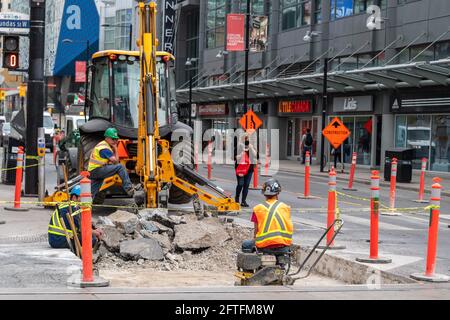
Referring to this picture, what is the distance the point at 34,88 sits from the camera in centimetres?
1811

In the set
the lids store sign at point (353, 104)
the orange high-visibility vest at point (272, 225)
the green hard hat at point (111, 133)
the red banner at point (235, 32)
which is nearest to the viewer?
the orange high-visibility vest at point (272, 225)

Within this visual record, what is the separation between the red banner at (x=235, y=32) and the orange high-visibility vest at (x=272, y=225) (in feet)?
87.9

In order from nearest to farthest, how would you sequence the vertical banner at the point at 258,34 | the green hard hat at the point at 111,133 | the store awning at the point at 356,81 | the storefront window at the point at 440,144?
1. the green hard hat at the point at 111,133
2. the store awning at the point at 356,81
3. the storefront window at the point at 440,144
4. the vertical banner at the point at 258,34

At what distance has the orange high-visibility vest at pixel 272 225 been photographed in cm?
940

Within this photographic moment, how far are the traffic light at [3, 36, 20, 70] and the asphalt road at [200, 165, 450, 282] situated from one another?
6.24 m

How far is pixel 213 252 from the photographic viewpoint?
12930mm

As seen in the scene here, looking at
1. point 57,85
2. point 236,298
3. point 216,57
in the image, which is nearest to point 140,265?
point 236,298

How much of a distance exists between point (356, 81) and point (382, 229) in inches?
865

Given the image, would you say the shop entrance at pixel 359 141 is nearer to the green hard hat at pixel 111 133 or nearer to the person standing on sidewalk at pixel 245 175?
the person standing on sidewalk at pixel 245 175

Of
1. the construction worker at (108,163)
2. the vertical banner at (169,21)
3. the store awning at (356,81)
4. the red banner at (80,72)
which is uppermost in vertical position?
the vertical banner at (169,21)

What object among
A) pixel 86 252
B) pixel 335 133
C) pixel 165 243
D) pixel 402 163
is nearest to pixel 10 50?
pixel 165 243

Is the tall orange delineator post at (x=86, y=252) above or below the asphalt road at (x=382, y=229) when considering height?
above

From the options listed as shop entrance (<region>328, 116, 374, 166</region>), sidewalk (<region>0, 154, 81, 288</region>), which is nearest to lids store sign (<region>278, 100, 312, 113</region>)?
shop entrance (<region>328, 116, 374, 166</region>)

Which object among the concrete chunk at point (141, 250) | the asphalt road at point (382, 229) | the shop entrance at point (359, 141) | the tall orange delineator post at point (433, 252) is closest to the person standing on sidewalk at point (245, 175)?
the asphalt road at point (382, 229)
